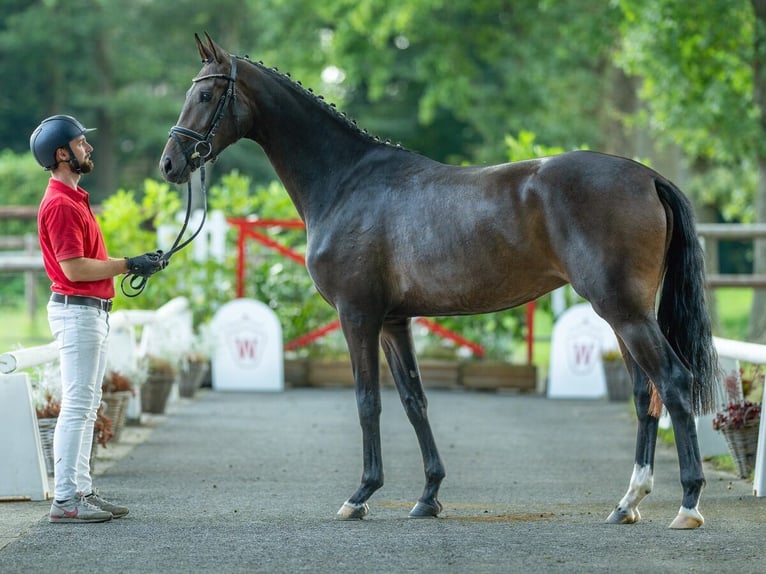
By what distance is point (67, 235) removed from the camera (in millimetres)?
6418

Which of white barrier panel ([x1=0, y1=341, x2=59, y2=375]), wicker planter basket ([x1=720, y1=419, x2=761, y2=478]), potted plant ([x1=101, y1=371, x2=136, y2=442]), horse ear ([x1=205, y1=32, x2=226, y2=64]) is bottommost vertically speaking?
wicker planter basket ([x1=720, y1=419, x2=761, y2=478])

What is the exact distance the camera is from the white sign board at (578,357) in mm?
13953

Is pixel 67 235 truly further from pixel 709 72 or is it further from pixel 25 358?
pixel 709 72

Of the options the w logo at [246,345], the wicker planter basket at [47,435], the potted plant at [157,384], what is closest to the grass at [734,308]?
the w logo at [246,345]

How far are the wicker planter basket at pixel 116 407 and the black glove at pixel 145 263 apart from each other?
112 inches

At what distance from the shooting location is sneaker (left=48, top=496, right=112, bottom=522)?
21.4 feet

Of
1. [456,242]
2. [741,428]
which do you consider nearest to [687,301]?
[456,242]

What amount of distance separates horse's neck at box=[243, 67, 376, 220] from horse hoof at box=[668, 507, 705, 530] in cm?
248

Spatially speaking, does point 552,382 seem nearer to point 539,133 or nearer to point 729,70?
point 729,70

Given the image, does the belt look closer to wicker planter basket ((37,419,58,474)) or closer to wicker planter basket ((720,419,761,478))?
wicker planter basket ((37,419,58,474))

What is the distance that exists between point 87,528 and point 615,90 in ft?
69.9

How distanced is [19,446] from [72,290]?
115cm

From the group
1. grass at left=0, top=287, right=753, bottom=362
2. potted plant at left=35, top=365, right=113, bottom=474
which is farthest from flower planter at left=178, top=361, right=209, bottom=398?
potted plant at left=35, top=365, right=113, bottom=474

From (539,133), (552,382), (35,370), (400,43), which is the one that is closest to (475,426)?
(552,382)
